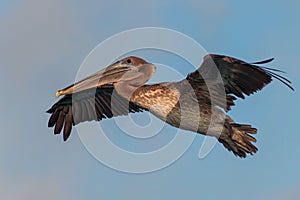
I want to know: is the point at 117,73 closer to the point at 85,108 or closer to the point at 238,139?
the point at 85,108

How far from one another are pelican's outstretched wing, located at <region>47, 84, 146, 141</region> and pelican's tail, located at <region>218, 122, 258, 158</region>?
300 cm

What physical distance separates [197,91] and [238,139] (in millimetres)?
1360

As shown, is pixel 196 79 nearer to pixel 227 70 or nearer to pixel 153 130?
pixel 227 70

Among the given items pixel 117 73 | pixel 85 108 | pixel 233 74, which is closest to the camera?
pixel 233 74

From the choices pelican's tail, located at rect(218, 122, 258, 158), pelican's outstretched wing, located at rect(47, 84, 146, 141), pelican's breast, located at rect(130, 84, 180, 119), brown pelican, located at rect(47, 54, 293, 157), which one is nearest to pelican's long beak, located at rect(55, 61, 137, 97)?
brown pelican, located at rect(47, 54, 293, 157)

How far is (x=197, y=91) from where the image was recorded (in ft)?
50.8

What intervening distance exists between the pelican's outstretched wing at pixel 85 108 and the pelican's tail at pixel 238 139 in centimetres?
300

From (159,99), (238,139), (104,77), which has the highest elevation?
(104,77)

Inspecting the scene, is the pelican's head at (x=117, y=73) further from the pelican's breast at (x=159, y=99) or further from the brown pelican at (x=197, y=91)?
the pelican's breast at (x=159, y=99)

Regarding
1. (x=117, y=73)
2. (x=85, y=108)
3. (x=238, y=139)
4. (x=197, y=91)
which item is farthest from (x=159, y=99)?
(x=85, y=108)

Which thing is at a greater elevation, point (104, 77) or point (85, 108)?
point (104, 77)

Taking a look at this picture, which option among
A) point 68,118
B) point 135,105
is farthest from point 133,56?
point 68,118

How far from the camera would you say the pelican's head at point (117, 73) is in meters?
17.2

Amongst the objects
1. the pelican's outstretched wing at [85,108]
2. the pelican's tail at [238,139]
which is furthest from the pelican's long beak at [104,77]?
the pelican's tail at [238,139]
